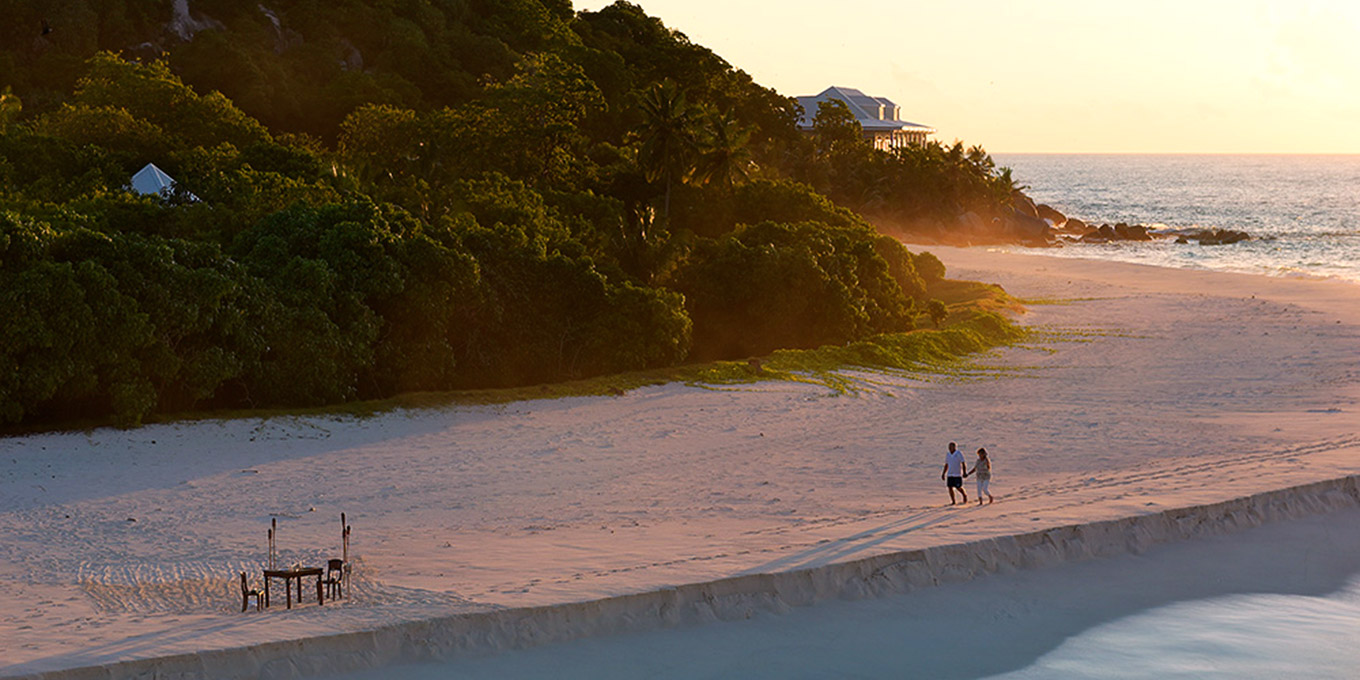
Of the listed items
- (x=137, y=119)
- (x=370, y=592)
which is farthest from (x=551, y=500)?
(x=137, y=119)

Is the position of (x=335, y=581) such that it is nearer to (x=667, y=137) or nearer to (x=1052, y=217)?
(x=667, y=137)

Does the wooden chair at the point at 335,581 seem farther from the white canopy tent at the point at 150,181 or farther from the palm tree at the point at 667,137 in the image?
the palm tree at the point at 667,137

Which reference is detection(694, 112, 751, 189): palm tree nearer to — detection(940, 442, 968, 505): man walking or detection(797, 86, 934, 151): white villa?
detection(940, 442, 968, 505): man walking

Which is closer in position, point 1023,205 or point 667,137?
point 667,137

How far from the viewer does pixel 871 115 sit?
108 m

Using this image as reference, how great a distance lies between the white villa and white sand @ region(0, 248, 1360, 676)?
73.9 meters

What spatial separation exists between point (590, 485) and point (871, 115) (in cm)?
9391

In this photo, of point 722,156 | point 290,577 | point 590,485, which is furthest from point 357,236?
point 722,156

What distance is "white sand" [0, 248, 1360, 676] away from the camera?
42.1ft

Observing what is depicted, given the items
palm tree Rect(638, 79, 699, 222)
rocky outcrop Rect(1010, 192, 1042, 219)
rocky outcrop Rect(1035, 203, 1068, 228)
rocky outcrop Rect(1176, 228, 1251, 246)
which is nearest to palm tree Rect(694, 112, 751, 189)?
palm tree Rect(638, 79, 699, 222)

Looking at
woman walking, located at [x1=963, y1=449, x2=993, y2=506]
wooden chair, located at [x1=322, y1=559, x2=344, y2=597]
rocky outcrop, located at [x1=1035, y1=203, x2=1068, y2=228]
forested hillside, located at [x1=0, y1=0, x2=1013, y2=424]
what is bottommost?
wooden chair, located at [x1=322, y1=559, x2=344, y2=597]

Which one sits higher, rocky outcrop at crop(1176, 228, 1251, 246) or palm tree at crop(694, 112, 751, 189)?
palm tree at crop(694, 112, 751, 189)

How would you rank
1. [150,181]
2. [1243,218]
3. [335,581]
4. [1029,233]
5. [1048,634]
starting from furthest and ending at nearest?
[1243,218]
[1029,233]
[150,181]
[1048,634]
[335,581]

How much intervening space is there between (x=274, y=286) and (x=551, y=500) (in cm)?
965
